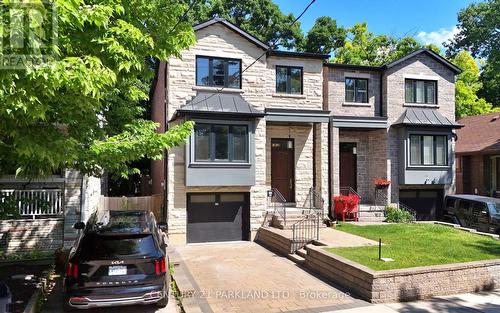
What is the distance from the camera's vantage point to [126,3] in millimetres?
7082

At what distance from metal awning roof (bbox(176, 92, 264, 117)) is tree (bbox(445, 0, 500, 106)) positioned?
99.8 ft

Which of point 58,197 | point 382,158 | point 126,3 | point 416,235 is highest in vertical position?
point 126,3

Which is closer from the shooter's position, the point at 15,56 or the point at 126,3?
the point at 15,56

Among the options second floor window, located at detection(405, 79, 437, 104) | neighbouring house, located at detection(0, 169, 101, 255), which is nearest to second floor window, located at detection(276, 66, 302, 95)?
second floor window, located at detection(405, 79, 437, 104)

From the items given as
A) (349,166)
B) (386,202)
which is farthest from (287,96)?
(386,202)

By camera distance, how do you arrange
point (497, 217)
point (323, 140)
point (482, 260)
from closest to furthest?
point (482, 260), point (497, 217), point (323, 140)

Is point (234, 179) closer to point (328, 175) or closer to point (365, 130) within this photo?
point (328, 175)

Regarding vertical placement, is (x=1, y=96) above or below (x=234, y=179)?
above

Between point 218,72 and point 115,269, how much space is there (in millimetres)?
10794

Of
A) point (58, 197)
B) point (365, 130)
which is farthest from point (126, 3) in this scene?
point (365, 130)

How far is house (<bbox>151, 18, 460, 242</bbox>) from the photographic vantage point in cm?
1514

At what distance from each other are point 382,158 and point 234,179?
26.4 feet

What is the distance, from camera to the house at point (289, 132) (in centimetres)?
1514

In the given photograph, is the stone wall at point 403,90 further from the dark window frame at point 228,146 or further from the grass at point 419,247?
the dark window frame at point 228,146
